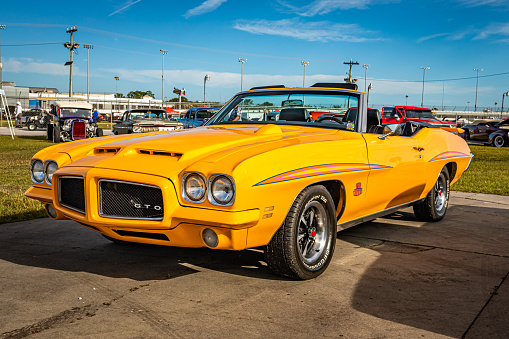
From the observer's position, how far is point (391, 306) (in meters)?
3.07

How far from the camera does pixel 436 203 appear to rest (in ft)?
19.2

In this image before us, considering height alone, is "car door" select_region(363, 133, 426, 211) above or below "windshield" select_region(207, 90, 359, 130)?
below

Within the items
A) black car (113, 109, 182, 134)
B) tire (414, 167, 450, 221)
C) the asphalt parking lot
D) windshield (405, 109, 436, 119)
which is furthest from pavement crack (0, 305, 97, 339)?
windshield (405, 109, 436, 119)

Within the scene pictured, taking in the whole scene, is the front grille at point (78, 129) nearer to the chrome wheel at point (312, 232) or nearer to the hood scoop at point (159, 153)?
the hood scoop at point (159, 153)

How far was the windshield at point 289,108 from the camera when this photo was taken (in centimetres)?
470

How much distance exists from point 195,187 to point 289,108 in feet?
6.88

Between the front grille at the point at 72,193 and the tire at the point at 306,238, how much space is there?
1.33 m

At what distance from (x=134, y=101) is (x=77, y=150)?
76.0 m

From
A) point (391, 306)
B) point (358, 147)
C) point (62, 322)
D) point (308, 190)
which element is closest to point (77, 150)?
point (62, 322)

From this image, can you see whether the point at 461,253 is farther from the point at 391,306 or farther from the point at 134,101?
the point at 134,101

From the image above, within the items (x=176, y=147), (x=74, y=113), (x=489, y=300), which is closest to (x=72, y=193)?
(x=176, y=147)

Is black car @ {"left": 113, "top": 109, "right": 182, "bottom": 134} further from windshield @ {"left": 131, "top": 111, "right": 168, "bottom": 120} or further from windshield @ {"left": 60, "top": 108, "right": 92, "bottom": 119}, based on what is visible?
windshield @ {"left": 60, "top": 108, "right": 92, "bottom": 119}

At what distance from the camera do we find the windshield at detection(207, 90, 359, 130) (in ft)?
15.4

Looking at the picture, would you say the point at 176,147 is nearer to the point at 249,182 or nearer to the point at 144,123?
the point at 249,182
